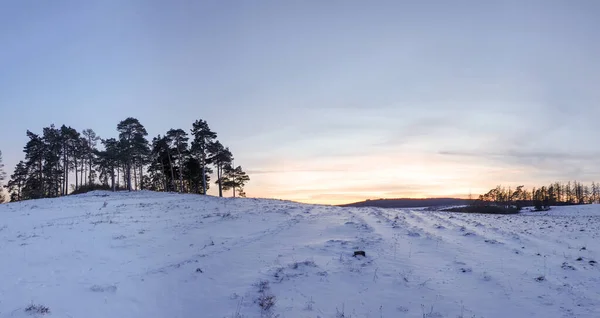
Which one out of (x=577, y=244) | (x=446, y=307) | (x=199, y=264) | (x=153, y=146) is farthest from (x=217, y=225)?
(x=153, y=146)

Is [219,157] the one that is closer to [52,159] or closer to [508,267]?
[52,159]

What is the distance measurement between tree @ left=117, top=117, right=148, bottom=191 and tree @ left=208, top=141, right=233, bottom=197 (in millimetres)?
12057

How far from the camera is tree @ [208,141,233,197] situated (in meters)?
61.7

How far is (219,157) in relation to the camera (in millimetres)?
63625

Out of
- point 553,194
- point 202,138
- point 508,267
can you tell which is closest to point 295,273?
point 508,267

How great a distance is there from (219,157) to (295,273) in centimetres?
5442

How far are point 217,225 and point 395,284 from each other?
488 inches

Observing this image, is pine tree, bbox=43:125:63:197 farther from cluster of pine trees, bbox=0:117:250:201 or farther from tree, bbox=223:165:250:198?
tree, bbox=223:165:250:198

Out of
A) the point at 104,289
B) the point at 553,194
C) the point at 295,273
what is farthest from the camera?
the point at 553,194

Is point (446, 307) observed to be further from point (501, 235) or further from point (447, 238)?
point (501, 235)

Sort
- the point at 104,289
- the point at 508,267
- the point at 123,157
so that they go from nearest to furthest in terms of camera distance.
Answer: the point at 104,289 < the point at 508,267 < the point at 123,157

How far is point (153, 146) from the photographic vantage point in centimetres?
7275

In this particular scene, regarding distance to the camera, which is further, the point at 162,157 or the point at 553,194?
the point at 553,194

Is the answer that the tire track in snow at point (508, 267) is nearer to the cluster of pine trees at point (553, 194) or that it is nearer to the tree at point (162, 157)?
the tree at point (162, 157)
